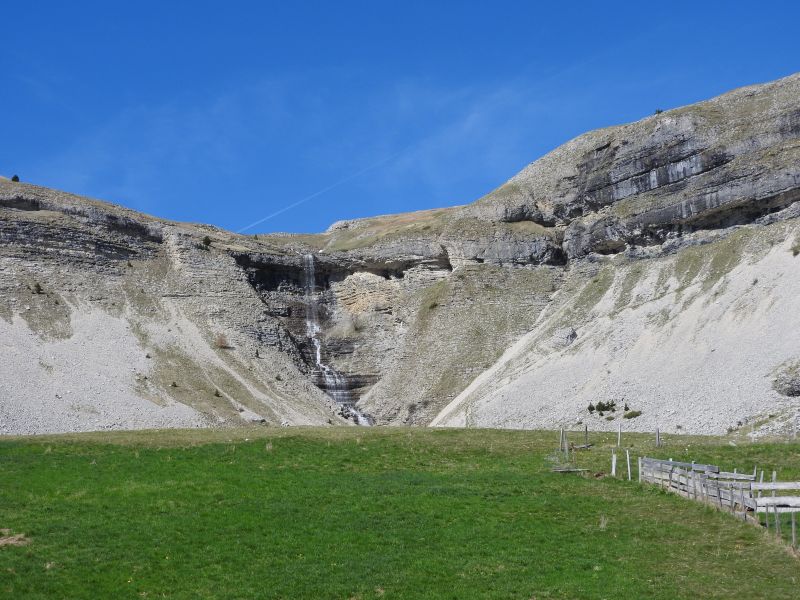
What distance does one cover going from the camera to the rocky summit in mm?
60969

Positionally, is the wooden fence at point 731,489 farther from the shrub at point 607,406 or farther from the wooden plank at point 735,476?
the shrub at point 607,406

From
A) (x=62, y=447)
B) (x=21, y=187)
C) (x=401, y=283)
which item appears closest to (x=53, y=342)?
(x=21, y=187)

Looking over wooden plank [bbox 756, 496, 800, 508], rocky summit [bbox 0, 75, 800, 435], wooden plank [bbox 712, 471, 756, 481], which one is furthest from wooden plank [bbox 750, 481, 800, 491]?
rocky summit [bbox 0, 75, 800, 435]

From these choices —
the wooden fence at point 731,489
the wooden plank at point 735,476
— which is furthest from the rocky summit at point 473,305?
the wooden plank at point 735,476

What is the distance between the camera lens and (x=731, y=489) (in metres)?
28.0

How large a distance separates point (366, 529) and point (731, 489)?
11045mm

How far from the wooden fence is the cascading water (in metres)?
44.8

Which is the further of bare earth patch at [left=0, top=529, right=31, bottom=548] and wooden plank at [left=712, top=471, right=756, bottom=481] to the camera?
wooden plank at [left=712, top=471, right=756, bottom=481]

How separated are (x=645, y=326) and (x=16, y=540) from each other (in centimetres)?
5222

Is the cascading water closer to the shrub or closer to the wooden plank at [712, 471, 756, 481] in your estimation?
the shrub

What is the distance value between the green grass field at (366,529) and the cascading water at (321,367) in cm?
3654

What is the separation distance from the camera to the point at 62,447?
42.9 meters

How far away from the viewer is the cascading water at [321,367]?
77.9 meters

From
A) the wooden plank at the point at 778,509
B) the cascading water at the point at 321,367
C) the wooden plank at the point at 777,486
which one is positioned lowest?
the wooden plank at the point at 778,509
